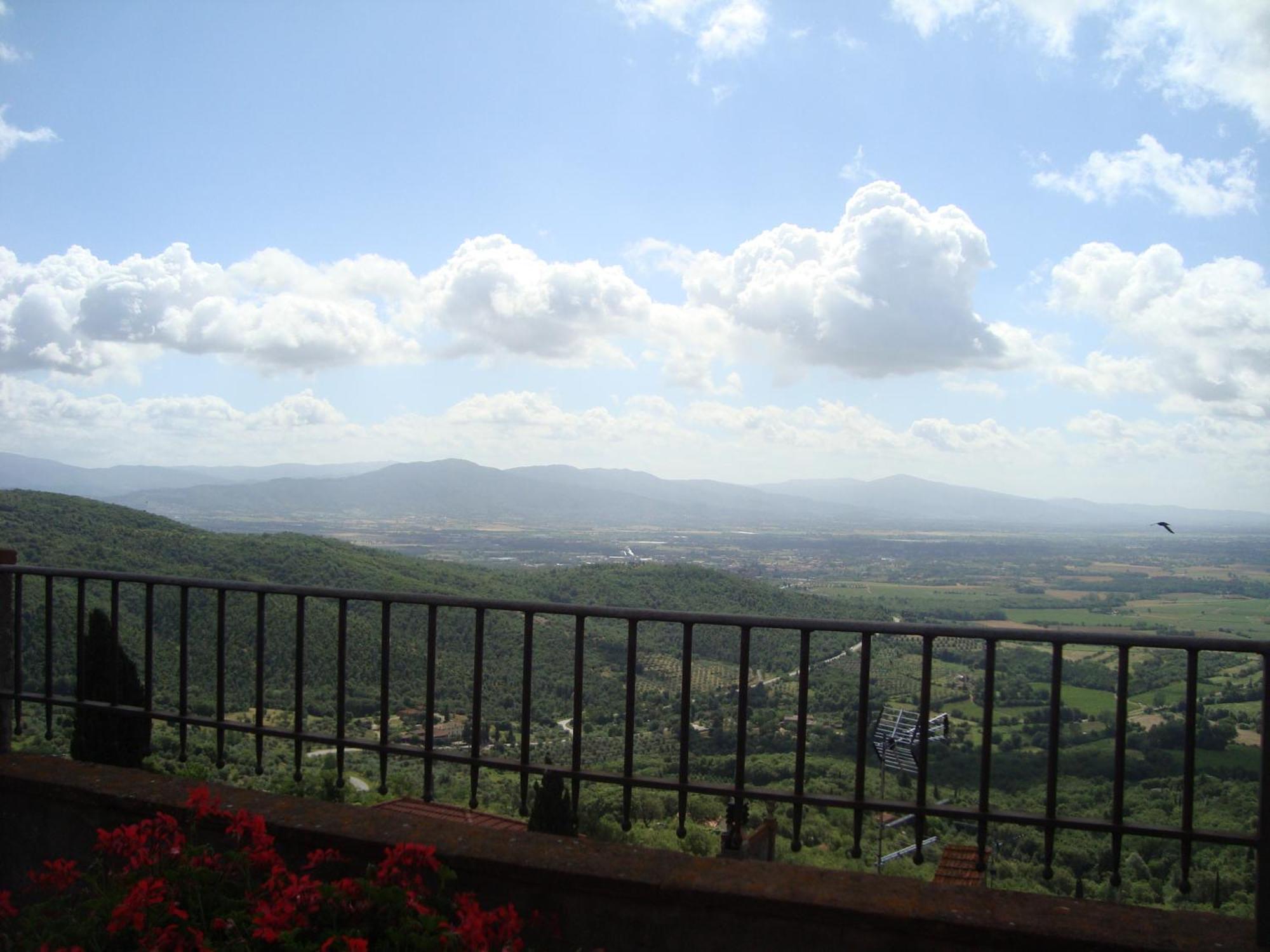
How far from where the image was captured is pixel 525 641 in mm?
3676

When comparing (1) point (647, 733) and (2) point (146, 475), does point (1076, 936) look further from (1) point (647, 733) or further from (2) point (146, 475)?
(2) point (146, 475)

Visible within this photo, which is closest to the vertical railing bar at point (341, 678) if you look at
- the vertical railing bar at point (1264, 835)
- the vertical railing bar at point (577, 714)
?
the vertical railing bar at point (577, 714)

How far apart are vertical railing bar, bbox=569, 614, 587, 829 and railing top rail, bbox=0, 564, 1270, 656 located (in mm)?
74

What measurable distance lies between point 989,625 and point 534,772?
1.90 metres

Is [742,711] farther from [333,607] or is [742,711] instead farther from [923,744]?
[333,607]

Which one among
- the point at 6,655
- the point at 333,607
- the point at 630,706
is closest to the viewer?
the point at 630,706

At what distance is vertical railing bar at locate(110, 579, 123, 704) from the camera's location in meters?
4.41

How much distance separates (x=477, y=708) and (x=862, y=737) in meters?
1.55

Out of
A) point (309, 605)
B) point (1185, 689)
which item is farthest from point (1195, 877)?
point (309, 605)

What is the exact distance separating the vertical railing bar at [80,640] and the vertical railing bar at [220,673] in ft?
2.68

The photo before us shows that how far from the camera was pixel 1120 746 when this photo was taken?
306 cm

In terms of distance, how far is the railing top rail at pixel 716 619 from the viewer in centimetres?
296

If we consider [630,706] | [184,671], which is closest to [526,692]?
[630,706]

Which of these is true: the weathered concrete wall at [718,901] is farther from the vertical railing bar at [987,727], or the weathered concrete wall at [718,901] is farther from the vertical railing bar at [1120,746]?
the vertical railing bar at [987,727]
